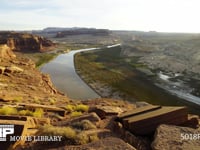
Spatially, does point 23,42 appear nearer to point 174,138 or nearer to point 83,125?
point 83,125

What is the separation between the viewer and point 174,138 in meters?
8.39

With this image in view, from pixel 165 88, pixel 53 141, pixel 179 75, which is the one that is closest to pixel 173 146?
pixel 53 141

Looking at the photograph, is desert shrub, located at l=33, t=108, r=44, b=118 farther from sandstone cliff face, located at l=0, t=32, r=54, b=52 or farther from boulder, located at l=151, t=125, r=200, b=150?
sandstone cliff face, located at l=0, t=32, r=54, b=52

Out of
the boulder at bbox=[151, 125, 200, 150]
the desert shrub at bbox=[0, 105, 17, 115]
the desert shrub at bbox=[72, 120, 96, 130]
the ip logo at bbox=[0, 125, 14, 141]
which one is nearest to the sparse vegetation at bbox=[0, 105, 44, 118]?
the desert shrub at bbox=[0, 105, 17, 115]

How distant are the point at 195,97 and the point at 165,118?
24.7 m

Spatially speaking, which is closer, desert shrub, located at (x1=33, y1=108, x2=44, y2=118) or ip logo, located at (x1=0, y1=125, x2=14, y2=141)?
ip logo, located at (x1=0, y1=125, x2=14, y2=141)

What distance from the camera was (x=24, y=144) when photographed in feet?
26.9

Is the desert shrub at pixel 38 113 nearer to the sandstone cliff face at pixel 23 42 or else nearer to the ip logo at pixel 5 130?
the ip logo at pixel 5 130

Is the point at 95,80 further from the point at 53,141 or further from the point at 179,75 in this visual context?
the point at 53,141

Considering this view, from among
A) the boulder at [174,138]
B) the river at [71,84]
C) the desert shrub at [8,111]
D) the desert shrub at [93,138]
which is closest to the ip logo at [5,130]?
the desert shrub at [93,138]

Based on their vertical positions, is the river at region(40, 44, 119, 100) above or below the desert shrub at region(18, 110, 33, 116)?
below

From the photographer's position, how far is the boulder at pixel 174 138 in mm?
7852

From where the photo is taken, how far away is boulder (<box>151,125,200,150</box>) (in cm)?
785

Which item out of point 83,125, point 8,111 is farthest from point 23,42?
point 83,125
